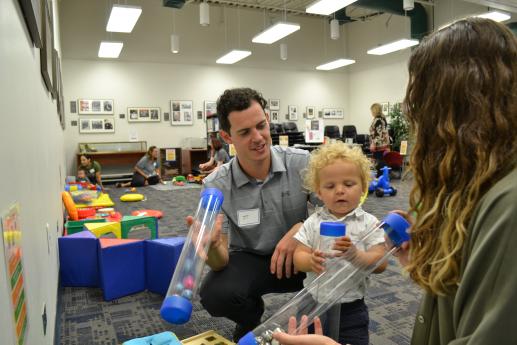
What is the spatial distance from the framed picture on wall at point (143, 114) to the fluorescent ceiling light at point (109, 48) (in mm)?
1661

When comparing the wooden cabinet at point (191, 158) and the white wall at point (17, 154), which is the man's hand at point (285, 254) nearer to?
the white wall at point (17, 154)

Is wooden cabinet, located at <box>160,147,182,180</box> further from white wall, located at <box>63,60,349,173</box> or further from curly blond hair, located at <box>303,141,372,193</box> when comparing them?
curly blond hair, located at <box>303,141,372,193</box>

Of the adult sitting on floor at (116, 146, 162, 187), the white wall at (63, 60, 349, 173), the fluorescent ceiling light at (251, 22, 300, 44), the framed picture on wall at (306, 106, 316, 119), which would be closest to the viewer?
the fluorescent ceiling light at (251, 22, 300, 44)

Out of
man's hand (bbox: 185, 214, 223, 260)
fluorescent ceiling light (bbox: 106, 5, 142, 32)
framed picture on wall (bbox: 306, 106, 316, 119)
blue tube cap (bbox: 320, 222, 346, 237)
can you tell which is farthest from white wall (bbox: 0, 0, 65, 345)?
framed picture on wall (bbox: 306, 106, 316, 119)

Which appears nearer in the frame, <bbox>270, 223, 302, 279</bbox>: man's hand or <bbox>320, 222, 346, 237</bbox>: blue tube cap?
<bbox>320, 222, 346, 237</bbox>: blue tube cap

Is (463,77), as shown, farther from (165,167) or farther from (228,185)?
(165,167)

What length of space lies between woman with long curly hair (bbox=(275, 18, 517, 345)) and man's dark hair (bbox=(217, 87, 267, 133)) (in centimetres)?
109

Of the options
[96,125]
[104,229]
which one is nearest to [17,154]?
[104,229]

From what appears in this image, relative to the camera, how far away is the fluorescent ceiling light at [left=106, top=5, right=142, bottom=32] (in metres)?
6.48

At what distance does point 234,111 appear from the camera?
1873 mm

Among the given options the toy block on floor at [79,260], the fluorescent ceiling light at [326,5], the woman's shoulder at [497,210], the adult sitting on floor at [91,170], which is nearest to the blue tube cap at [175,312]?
the woman's shoulder at [497,210]

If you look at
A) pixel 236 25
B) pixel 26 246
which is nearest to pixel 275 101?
pixel 236 25

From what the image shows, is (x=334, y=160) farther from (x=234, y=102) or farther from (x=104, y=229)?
(x=104, y=229)

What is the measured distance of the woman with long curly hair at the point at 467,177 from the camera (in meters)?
0.61
